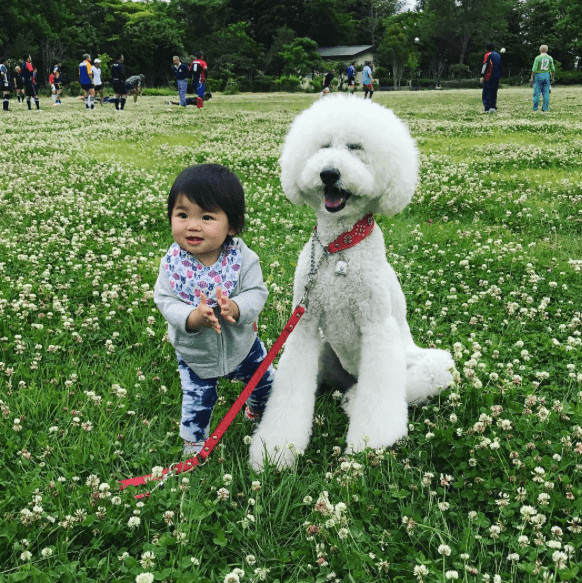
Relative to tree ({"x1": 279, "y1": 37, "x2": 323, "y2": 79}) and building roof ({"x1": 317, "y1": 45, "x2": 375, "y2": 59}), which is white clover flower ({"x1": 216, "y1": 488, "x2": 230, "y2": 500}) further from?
building roof ({"x1": 317, "y1": 45, "x2": 375, "y2": 59})

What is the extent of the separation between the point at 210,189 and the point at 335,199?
2.42ft

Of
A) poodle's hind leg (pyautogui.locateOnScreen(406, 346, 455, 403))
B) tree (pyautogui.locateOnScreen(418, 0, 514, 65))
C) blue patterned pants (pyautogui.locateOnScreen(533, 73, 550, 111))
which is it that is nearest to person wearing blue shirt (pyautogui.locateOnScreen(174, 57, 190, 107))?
blue patterned pants (pyautogui.locateOnScreen(533, 73, 550, 111))

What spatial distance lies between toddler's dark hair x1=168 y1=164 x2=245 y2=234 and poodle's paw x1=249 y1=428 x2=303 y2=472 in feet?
4.50

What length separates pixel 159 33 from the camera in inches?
2522

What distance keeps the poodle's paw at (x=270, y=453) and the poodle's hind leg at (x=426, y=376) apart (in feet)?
3.04

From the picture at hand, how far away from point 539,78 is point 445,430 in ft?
85.0

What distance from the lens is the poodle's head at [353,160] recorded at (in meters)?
2.97

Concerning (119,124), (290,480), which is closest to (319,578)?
(290,480)

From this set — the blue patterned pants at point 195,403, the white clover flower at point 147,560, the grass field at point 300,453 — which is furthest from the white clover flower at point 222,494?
the blue patterned pants at point 195,403

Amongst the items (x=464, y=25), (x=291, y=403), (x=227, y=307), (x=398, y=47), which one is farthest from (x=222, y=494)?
(x=464, y=25)

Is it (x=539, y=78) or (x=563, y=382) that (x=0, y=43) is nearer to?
(x=539, y=78)

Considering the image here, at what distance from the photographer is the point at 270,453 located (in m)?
3.08

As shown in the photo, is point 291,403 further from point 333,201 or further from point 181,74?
point 181,74

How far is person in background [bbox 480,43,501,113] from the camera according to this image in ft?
74.8
